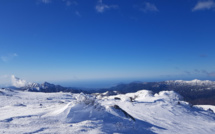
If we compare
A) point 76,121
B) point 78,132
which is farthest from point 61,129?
point 76,121

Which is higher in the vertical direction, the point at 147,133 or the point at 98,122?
the point at 98,122

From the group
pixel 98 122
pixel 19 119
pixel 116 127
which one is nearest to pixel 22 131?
pixel 19 119

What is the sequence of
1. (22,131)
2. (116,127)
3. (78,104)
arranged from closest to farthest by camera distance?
1. (22,131)
2. (116,127)
3. (78,104)

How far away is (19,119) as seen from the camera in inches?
464

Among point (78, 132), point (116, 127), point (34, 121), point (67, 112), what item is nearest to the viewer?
point (78, 132)

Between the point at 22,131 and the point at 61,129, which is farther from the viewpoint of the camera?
the point at 61,129

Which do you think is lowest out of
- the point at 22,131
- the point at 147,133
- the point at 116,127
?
the point at 147,133

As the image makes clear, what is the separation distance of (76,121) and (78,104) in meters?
2.49

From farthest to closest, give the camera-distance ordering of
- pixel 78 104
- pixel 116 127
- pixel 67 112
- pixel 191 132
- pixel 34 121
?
pixel 191 132
pixel 78 104
pixel 67 112
pixel 116 127
pixel 34 121

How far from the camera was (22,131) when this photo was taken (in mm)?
9586

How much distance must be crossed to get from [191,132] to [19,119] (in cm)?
1698

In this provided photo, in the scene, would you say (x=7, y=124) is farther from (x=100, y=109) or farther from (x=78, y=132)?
(x=100, y=109)

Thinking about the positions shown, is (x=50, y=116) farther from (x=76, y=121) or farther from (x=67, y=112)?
(x=76, y=121)

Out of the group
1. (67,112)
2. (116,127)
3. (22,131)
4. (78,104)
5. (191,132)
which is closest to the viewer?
(22,131)
